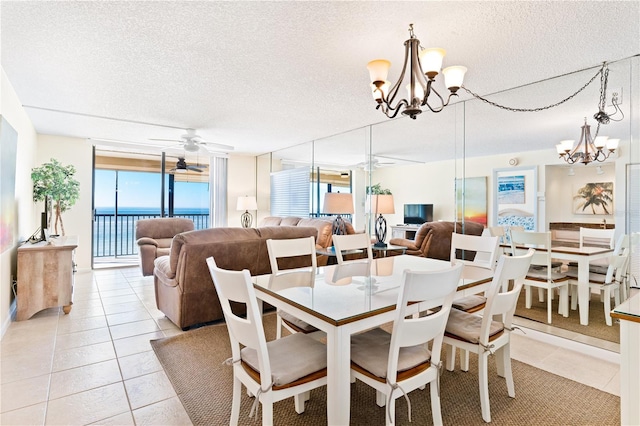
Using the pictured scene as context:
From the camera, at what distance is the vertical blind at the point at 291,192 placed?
642 cm

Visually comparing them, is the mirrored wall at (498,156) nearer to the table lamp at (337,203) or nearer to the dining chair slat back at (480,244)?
the table lamp at (337,203)

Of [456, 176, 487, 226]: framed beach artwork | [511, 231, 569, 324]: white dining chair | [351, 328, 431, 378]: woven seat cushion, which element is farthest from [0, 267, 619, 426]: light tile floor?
[456, 176, 487, 226]: framed beach artwork

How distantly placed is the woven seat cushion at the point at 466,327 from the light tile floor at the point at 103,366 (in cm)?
92

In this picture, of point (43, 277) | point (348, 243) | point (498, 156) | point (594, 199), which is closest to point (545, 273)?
point (594, 199)

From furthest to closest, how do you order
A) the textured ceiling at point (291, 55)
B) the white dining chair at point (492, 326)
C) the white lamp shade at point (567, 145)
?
the white lamp shade at point (567, 145) < the textured ceiling at point (291, 55) < the white dining chair at point (492, 326)

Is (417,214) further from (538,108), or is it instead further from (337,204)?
(538,108)

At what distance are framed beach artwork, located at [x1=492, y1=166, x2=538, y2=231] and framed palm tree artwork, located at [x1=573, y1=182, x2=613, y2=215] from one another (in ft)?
1.31

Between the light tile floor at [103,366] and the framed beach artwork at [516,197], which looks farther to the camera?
the framed beach artwork at [516,197]

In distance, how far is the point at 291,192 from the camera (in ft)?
22.3

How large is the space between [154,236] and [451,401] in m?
5.51

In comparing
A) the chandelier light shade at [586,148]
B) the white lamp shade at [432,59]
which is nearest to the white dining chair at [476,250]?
the chandelier light shade at [586,148]

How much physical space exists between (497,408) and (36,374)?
2953 millimetres

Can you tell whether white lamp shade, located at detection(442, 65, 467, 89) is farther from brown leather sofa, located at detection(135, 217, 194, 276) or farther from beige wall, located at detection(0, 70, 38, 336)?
→ brown leather sofa, located at detection(135, 217, 194, 276)

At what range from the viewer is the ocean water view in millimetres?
6640
